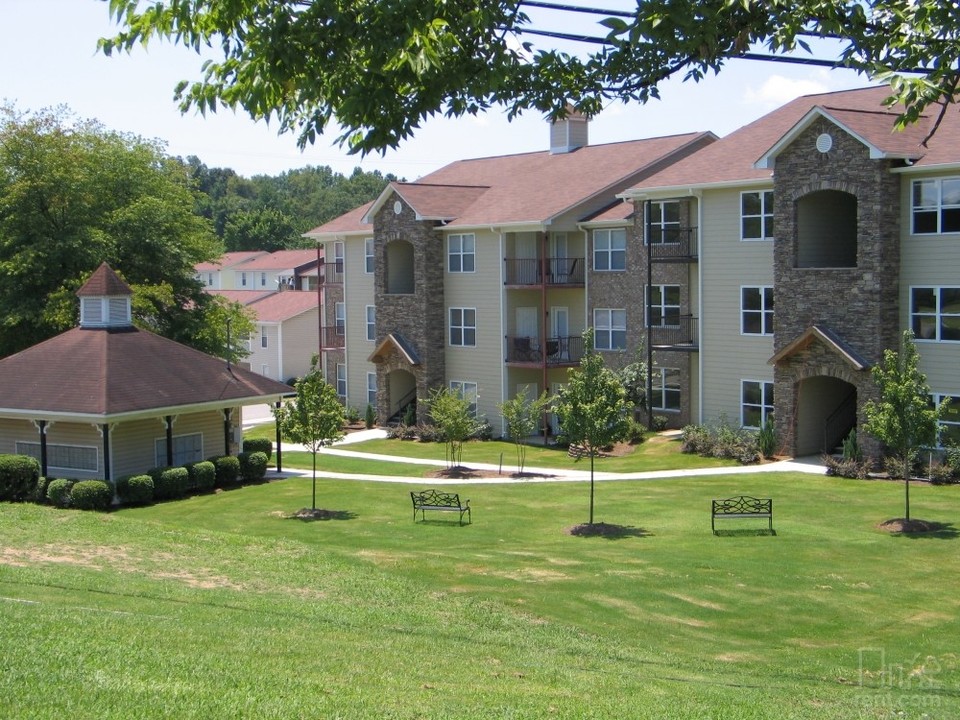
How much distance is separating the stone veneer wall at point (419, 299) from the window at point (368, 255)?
3.22 meters

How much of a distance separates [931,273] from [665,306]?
37.2ft

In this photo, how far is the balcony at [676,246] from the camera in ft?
132

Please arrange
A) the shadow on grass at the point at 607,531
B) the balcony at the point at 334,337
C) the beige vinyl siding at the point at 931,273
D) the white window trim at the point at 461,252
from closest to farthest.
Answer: the shadow on grass at the point at 607,531 < the beige vinyl siding at the point at 931,273 < the white window trim at the point at 461,252 < the balcony at the point at 334,337

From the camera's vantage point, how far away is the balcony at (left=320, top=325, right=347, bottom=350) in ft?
180

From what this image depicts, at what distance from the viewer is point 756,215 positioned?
37.5 meters

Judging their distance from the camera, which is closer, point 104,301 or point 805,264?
point 805,264

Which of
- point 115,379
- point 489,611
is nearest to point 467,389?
point 115,379

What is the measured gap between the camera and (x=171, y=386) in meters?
34.9

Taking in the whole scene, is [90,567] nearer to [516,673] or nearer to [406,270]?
[516,673]

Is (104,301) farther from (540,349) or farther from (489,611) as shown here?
(489,611)

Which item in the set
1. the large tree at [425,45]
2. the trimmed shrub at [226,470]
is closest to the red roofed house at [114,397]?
the trimmed shrub at [226,470]

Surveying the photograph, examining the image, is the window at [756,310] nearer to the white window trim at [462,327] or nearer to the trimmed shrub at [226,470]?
the white window trim at [462,327]

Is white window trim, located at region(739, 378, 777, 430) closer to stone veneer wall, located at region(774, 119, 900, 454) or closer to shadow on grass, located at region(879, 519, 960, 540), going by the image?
stone veneer wall, located at region(774, 119, 900, 454)

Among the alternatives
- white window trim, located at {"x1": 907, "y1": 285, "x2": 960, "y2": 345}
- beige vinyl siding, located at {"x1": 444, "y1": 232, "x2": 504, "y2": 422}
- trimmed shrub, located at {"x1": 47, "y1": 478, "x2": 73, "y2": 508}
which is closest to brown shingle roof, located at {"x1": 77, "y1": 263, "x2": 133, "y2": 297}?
trimmed shrub, located at {"x1": 47, "y1": 478, "x2": 73, "y2": 508}
